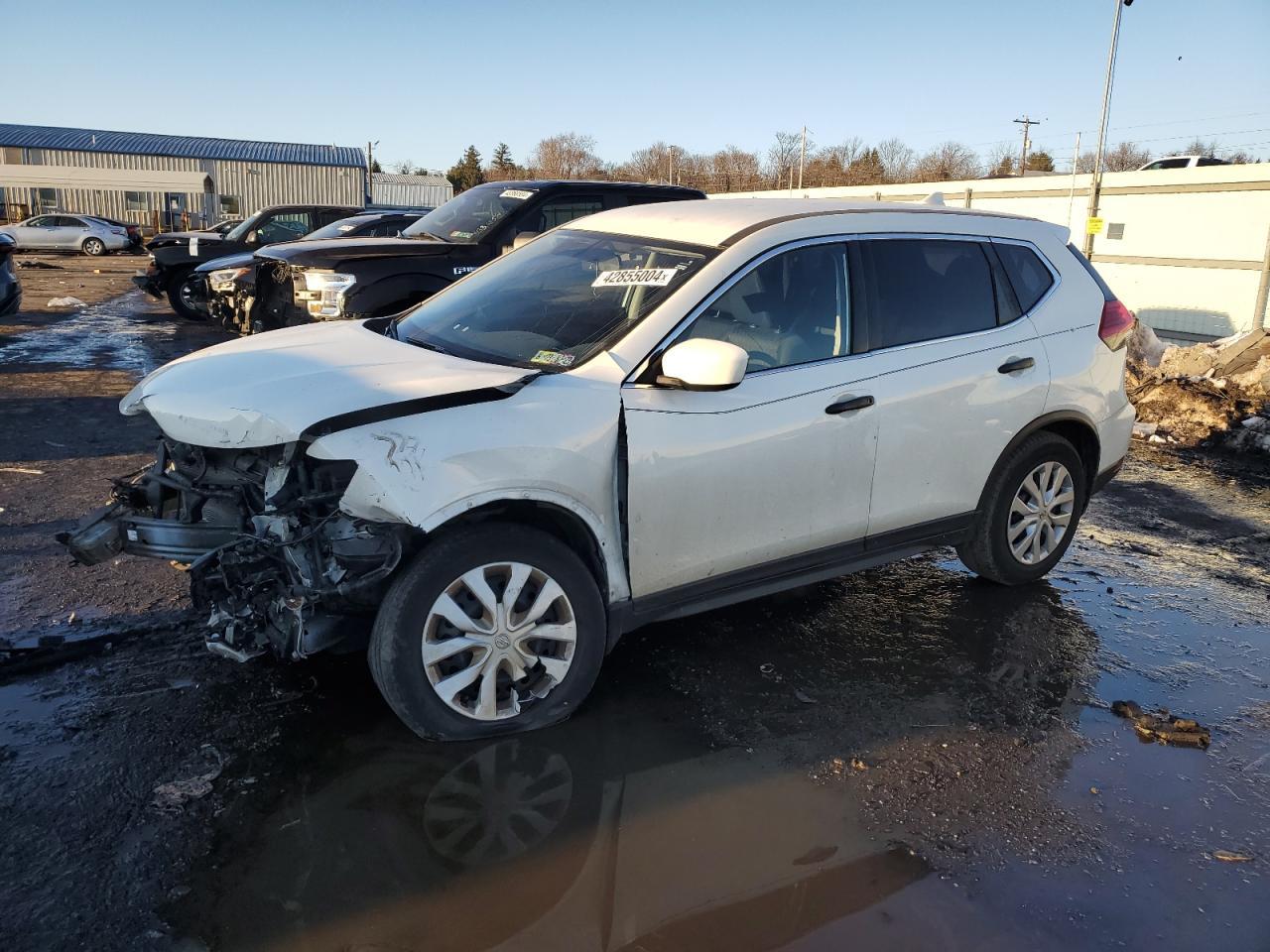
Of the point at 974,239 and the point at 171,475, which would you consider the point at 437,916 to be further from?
the point at 974,239

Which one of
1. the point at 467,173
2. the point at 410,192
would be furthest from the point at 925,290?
the point at 467,173

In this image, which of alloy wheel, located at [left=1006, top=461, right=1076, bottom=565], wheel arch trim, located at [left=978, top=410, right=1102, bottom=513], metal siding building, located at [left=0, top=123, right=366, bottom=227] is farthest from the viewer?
metal siding building, located at [left=0, top=123, right=366, bottom=227]

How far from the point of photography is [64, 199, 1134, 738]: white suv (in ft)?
10.6

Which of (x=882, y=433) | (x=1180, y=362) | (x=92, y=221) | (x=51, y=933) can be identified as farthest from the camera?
(x=92, y=221)

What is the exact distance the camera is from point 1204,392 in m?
9.98

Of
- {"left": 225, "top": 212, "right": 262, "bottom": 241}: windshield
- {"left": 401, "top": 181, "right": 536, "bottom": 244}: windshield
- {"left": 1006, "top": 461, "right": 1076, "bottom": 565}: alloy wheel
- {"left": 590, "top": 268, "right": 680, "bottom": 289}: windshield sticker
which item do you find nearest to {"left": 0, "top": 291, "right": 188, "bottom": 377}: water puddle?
{"left": 225, "top": 212, "right": 262, "bottom": 241}: windshield

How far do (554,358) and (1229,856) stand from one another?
2.83 meters

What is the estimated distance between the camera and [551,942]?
99.8 inches

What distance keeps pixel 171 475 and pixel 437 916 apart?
198cm

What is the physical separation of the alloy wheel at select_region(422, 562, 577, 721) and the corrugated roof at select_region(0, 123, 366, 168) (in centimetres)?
5853

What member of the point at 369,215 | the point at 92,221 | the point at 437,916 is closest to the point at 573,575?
the point at 437,916

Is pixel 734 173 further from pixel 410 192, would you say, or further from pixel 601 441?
pixel 601 441

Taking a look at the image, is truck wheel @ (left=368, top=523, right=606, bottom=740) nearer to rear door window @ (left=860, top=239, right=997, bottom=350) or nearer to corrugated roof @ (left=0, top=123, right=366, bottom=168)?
rear door window @ (left=860, top=239, right=997, bottom=350)

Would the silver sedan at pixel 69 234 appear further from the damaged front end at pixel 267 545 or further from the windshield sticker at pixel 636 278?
the windshield sticker at pixel 636 278
